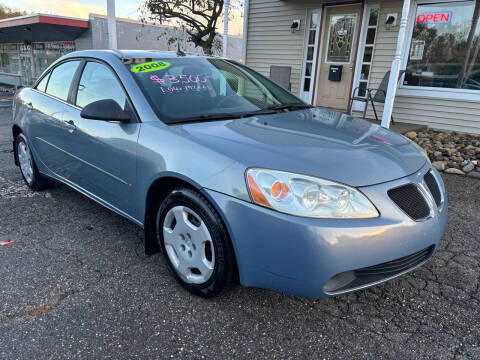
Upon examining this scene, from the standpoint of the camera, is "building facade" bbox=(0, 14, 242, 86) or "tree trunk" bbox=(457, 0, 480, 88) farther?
"building facade" bbox=(0, 14, 242, 86)

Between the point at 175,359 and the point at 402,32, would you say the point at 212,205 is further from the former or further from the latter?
the point at 402,32

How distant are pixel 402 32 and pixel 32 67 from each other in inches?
835

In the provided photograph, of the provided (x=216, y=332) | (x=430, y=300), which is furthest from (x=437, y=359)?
(x=216, y=332)

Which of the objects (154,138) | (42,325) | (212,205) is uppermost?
(154,138)

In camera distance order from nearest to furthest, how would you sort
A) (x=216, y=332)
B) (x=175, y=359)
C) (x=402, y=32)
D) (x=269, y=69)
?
(x=175, y=359)
(x=216, y=332)
(x=402, y=32)
(x=269, y=69)

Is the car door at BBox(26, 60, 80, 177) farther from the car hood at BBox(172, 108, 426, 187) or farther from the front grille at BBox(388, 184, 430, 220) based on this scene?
the front grille at BBox(388, 184, 430, 220)

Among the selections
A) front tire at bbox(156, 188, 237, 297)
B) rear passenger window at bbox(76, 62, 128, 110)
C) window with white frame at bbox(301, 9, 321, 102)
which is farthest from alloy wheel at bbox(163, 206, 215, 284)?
window with white frame at bbox(301, 9, 321, 102)

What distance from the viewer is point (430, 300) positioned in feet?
7.83

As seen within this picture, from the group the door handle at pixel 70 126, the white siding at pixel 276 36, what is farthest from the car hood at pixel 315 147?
the white siding at pixel 276 36

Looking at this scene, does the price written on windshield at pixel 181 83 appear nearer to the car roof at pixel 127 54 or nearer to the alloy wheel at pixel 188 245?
the car roof at pixel 127 54

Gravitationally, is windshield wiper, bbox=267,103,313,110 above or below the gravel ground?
above

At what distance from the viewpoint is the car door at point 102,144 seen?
103 inches

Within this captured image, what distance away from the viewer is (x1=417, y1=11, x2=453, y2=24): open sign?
7008mm

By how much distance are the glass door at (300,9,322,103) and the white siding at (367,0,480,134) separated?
152 centimetres
